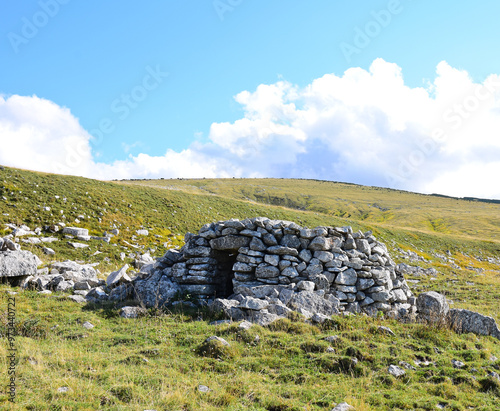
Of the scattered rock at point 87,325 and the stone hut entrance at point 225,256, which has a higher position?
the stone hut entrance at point 225,256

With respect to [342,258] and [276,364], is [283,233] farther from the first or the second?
[276,364]

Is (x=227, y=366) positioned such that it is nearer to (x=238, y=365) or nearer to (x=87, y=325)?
(x=238, y=365)

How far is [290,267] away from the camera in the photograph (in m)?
13.1

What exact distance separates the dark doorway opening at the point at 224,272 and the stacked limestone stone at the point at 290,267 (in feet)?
0.14

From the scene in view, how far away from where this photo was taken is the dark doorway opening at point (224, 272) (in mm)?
→ 14562

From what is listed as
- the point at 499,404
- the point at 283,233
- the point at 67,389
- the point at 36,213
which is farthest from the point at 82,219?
the point at 499,404

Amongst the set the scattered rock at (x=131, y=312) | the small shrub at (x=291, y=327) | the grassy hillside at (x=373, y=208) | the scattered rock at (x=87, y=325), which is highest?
the grassy hillside at (x=373, y=208)

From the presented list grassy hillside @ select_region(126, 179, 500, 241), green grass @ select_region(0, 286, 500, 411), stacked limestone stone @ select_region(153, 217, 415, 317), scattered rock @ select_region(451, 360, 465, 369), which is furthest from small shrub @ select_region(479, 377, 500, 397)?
grassy hillside @ select_region(126, 179, 500, 241)

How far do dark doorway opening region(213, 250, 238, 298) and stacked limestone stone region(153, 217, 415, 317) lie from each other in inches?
1.7

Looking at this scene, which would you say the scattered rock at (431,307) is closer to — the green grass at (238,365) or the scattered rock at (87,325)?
the green grass at (238,365)

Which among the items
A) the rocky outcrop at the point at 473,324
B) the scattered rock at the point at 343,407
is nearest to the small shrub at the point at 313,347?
the scattered rock at the point at 343,407

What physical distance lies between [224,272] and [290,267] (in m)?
3.51

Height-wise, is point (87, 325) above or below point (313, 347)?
below

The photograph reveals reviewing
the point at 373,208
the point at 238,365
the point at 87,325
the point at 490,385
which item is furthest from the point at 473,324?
the point at 373,208
